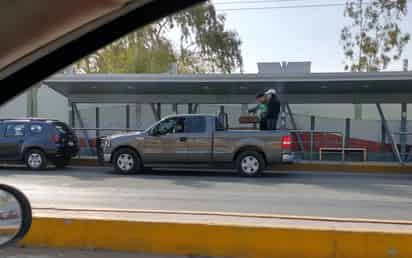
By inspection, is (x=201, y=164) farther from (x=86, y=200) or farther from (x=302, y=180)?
(x=86, y=200)

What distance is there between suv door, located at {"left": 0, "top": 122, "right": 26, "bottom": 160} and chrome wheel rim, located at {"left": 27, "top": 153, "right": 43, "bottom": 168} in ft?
1.07

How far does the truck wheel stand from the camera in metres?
13.4

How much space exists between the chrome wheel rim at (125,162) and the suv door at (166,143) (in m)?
0.48

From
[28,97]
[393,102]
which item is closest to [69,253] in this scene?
[393,102]

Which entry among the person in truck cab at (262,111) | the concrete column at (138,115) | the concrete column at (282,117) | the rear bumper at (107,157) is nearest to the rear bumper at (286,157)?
the person in truck cab at (262,111)

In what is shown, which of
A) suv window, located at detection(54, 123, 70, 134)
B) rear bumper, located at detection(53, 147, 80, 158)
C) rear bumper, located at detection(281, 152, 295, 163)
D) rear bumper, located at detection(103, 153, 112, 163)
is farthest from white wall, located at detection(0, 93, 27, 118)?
rear bumper, located at detection(281, 152, 295, 163)

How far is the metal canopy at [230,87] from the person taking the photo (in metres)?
16.2

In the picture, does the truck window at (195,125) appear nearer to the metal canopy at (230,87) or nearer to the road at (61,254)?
the metal canopy at (230,87)

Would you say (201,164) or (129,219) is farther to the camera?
(201,164)

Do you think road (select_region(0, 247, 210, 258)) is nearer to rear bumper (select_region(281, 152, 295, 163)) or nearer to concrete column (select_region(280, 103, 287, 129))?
rear bumper (select_region(281, 152, 295, 163))

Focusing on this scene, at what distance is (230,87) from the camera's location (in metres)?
18.2

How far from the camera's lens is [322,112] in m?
20.8

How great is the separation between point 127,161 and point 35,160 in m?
3.18

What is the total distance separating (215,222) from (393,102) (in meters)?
14.9
